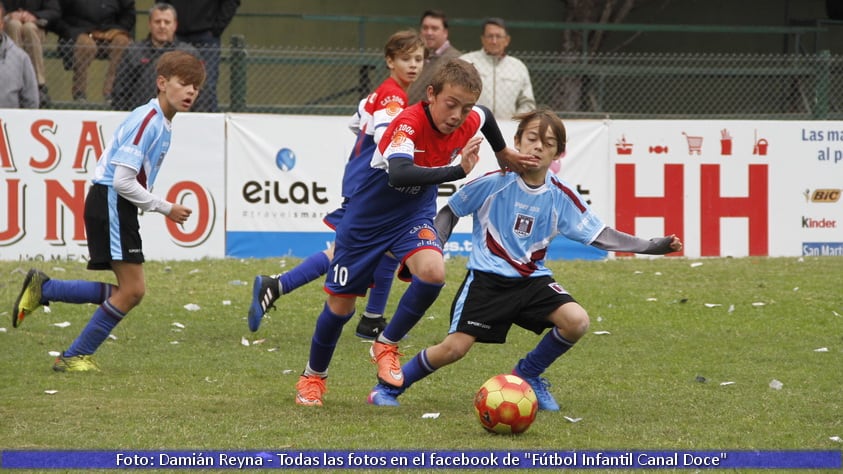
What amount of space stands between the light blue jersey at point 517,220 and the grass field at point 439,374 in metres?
0.76

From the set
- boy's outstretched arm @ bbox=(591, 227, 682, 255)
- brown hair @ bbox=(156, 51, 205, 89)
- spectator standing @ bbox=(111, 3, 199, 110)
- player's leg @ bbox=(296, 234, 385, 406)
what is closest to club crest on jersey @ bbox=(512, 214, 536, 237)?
boy's outstretched arm @ bbox=(591, 227, 682, 255)

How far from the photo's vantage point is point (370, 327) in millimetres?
8617

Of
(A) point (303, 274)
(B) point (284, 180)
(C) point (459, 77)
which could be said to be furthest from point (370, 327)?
(B) point (284, 180)

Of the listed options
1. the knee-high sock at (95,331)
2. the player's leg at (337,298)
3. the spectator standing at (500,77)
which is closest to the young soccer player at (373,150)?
the player's leg at (337,298)

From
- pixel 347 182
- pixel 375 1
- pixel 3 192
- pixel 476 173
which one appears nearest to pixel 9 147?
pixel 3 192

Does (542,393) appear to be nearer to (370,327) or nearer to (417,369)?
(417,369)

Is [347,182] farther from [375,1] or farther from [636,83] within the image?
[375,1]

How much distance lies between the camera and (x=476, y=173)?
12.6 meters

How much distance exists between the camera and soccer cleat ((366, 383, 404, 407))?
6364mm

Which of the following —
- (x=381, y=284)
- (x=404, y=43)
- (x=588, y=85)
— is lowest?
(x=381, y=284)

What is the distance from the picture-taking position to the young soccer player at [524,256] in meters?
6.18

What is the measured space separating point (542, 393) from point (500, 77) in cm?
688

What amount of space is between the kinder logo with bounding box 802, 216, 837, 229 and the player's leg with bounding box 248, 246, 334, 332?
20.8ft

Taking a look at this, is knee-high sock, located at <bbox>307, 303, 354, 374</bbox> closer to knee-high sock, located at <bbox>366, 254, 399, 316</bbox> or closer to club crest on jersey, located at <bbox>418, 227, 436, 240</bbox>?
club crest on jersey, located at <bbox>418, 227, 436, 240</bbox>
